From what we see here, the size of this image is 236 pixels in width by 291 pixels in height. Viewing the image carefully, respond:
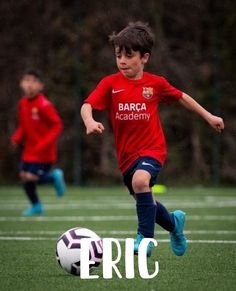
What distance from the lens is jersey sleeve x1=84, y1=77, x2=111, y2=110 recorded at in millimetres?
5996

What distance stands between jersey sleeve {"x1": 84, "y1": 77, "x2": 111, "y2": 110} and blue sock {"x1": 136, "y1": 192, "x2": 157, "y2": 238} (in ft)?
2.27

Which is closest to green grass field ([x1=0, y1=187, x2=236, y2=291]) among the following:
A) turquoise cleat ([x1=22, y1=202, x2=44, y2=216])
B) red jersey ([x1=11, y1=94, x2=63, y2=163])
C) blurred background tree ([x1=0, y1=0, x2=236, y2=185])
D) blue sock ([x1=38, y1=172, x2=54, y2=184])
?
turquoise cleat ([x1=22, y1=202, x2=44, y2=216])

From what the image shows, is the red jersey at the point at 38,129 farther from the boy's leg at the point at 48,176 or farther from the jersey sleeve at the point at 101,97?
the jersey sleeve at the point at 101,97

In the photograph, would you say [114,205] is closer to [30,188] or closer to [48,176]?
[48,176]

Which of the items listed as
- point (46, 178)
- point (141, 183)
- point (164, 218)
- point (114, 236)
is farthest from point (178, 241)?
point (46, 178)

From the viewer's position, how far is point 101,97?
607 centimetres

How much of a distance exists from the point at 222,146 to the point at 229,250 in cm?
1002

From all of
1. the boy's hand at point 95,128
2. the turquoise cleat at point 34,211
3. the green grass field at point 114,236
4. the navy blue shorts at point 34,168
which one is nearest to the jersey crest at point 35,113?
the navy blue shorts at point 34,168

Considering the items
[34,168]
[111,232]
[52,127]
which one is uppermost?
[52,127]

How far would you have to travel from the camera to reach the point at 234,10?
54.3ft

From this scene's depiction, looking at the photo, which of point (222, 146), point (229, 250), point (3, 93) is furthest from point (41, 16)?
point (229, 250)

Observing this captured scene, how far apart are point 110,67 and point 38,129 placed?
5002mm

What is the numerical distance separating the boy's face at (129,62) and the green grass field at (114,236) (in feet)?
4.48

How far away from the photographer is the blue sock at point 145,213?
5887mm
